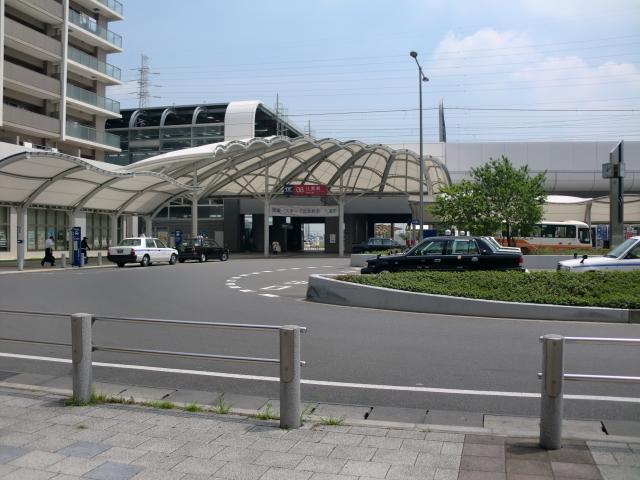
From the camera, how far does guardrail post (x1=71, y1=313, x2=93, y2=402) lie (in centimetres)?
586

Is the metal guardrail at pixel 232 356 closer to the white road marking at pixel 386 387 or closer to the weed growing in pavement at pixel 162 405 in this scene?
the weed growing in pavement at pixel 162 405

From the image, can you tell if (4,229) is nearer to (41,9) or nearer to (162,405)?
(41,9)

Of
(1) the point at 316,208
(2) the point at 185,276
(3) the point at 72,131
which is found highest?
(3) the point at 72,131

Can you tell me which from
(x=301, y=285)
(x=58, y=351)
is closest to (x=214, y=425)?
(x=58, y=351)

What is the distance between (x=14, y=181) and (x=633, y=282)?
2607 cm

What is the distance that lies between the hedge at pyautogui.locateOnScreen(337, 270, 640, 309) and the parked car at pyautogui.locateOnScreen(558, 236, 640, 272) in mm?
1240

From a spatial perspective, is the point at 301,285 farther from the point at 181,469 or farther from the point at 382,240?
the point at 382,240

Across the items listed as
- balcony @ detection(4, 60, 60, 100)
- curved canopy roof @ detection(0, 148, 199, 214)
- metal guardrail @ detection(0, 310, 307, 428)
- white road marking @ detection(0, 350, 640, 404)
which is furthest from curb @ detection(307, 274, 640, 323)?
balcony @ detection(4, 60, 60, 100)

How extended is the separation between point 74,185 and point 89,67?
64.6 feet

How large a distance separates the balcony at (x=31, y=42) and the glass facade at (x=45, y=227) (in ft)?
37.6

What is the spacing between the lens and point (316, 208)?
2083 inches

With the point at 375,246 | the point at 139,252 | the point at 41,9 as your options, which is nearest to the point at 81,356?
the point at 139,252

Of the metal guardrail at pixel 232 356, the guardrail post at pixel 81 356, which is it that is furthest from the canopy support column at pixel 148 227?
the guardrail post at pixel 81 356

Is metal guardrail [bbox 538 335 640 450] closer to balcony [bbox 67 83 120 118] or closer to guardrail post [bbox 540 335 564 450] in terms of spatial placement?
guardrail post [bbox 540 335 564 450]
